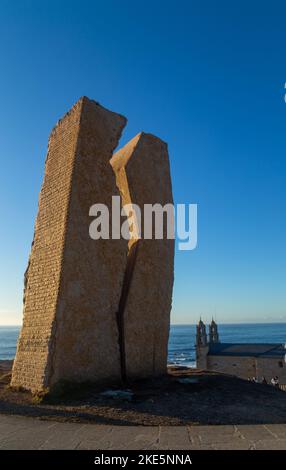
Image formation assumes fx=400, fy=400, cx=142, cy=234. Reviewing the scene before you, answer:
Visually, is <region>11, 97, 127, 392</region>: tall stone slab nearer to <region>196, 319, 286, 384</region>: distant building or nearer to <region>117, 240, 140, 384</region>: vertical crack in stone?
<region>117, 240, 140, 384</region>: vertical crack in stone

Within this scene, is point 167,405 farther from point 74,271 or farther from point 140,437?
point 74,271

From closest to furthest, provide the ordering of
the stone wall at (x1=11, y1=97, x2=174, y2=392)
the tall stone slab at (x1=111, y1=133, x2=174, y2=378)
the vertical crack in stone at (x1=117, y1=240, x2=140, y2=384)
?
1. the stone wall at (x1=11, y1=97, x2=174, y2=392)
2. the vertical crack in stone at (x1=117, y1=240, x2=140, y2=384)
3. the tall stone slab at (x1=111, y1=133, x2=174, y2=378)

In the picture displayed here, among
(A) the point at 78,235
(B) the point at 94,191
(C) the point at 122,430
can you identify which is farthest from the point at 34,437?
(B) the point at 94,191

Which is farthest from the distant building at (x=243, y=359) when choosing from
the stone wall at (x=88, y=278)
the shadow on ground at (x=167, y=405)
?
the shadow on ground at (x=167, y=405)

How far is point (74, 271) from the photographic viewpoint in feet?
30.2

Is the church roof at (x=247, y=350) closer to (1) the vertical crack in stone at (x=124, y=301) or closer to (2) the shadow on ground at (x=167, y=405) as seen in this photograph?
(1) the vertical crack in stone at (x=124, y=301)

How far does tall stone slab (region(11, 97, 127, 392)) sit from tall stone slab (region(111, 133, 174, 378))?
0.70 metres

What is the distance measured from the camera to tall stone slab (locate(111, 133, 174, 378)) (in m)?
10.6

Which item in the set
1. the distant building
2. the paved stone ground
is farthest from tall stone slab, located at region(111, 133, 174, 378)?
the distant building

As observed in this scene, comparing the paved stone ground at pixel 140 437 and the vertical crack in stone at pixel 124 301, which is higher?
the vertical crack in stone at pixel 124 301

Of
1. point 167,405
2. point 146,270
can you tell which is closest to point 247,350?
point 146,270

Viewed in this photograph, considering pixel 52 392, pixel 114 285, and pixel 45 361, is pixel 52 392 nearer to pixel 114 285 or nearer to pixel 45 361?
pixel 45 361

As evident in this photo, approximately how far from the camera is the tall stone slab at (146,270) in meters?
10.6

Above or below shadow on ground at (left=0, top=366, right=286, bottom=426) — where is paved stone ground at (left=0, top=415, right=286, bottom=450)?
above
